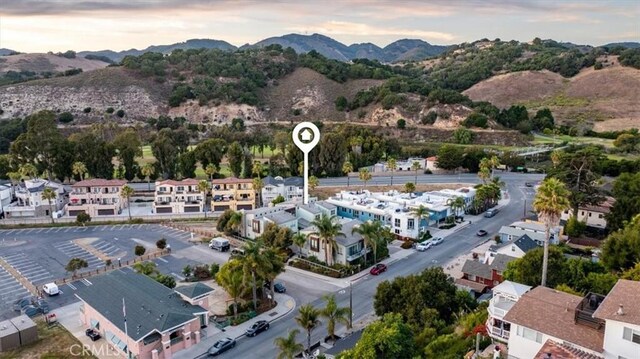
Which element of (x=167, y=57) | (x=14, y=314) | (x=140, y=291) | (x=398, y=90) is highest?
(x=167, y=57)

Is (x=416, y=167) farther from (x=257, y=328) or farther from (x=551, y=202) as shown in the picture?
(x=257, y=328)

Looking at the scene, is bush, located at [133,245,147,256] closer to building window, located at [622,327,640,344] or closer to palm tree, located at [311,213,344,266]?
palm tree, located at [311,213,344,266]

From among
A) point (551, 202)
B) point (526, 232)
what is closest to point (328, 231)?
point (551, 202)

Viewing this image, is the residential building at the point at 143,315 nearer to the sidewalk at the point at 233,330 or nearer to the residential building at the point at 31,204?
the sidewalk at the point at 233,330

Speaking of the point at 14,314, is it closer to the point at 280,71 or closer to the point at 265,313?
the point at 265,313

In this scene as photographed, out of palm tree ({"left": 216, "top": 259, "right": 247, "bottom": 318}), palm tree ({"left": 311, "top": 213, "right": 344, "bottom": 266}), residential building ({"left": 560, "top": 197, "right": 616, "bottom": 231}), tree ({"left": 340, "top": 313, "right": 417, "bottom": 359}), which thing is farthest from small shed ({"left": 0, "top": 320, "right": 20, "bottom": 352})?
residential building ({"left": 560, "top": 197, "right": 616, "bottom": 231})

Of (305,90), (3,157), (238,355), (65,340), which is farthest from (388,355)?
(305,90)

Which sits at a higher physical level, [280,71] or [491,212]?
[280,71]

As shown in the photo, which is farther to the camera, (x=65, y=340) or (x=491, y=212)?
(x=491, y=212)
